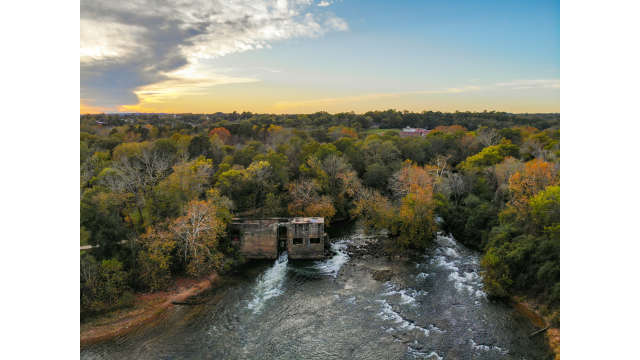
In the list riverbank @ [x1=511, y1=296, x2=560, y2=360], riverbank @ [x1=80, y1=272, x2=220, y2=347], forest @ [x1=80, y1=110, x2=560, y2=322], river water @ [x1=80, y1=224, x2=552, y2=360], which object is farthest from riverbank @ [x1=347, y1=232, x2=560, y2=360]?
riverbank @ [x1=80, y1=272, x2=220, y2=347]

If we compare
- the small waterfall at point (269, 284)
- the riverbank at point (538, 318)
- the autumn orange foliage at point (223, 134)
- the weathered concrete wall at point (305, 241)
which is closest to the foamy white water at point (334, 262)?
the weathered concrete wall at point (305, 241)

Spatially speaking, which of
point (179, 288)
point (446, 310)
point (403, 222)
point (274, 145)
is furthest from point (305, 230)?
point (274, 145)

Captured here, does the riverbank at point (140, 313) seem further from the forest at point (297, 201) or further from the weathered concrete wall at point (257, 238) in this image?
the weathered concrete wall at point (257, 238)

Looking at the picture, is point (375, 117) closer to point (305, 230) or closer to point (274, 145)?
point (274, 145)

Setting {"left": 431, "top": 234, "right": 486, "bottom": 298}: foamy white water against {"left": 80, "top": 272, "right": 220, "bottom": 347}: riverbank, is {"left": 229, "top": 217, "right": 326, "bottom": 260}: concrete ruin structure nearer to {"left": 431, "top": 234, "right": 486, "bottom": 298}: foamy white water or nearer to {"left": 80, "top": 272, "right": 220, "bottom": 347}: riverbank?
{"left": 80, "top": 272, "right": 220, "bottom": 347}: riverbank

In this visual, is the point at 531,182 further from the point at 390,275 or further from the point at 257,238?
the point at 257,238

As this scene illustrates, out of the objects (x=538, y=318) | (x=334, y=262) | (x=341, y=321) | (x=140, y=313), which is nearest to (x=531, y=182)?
(x=538, y=318)

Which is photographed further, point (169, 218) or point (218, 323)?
point (169, 218)
